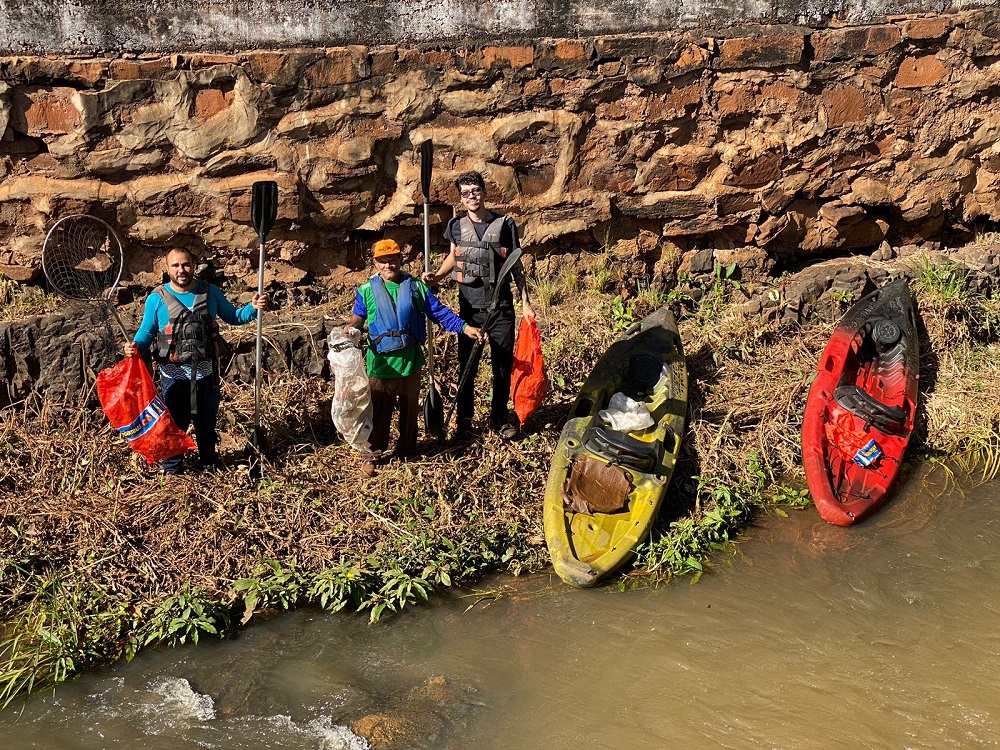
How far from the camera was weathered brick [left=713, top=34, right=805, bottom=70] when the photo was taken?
695 centimetres

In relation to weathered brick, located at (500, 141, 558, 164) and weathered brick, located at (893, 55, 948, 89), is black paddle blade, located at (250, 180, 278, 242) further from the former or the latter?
weathered brick, located at (893, 55, 948, 89)

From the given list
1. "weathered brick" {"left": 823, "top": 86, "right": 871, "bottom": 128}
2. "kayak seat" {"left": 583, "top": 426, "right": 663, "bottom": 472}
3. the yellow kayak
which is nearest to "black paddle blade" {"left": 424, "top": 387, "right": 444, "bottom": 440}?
the yellow kayak

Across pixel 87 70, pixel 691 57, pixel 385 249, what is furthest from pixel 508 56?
pixel 87 70

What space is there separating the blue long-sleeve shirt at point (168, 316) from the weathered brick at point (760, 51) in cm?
393

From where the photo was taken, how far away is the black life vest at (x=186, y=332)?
5199mm

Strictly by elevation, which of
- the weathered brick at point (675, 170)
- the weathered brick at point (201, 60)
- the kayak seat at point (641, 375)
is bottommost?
the kayak seat at point (641, 375)

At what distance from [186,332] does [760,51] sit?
14.9 feet

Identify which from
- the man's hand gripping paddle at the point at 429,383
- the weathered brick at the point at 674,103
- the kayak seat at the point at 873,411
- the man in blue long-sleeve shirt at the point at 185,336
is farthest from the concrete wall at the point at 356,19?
the kayak seat at the point at 873,411

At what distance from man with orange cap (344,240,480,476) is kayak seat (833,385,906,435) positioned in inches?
96.7

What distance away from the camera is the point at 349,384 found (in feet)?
17.8

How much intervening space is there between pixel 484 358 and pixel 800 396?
2.22 m

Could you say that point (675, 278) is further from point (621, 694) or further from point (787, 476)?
point (621, 694)

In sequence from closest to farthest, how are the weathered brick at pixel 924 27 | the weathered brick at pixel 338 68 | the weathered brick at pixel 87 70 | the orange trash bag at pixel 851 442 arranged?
the orange trash bag at pixel 851 442 → the weathered brick at pixel 87 70 → the weathered brick at pixel 338 68 → the weathered brick at pixel 924 27

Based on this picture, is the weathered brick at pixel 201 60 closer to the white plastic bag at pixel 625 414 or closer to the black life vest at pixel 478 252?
the black life vest at pixel 478 252
